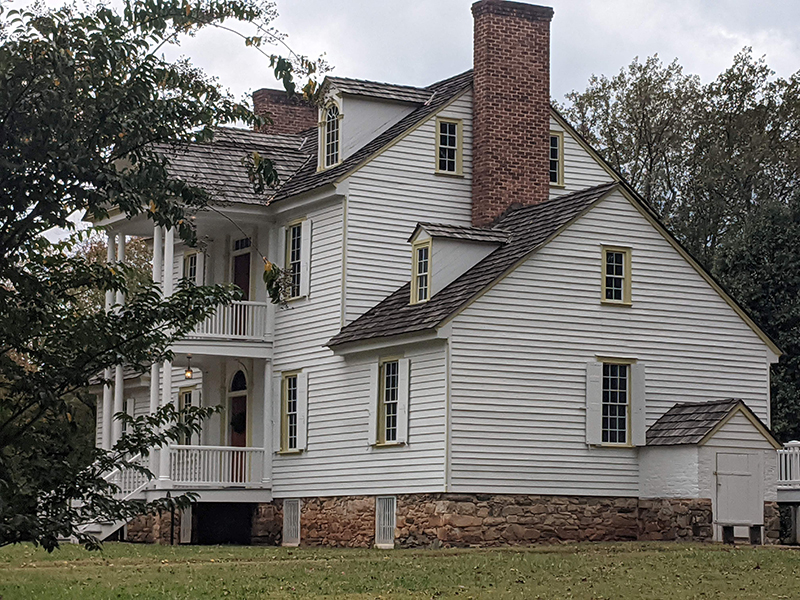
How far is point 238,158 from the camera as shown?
30.6 meters

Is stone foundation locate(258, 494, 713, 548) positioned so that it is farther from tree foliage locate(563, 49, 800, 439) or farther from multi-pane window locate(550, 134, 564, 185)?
tree foliage locate(563, 49, 800, 439)

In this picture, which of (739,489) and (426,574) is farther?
(739,489)

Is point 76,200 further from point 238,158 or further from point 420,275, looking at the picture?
point 238,158

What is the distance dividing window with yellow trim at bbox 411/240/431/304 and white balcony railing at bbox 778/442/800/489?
348 inches

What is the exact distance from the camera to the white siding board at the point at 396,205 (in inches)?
1094

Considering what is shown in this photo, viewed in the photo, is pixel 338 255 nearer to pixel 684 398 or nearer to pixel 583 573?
pixel 684 398

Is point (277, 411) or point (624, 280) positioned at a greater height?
point (624, 280)

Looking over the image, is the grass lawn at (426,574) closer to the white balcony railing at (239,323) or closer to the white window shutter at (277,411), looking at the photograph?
the white window shutter at (277,411)

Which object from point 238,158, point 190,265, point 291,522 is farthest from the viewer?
point 190,265

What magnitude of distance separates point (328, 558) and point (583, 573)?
508cm

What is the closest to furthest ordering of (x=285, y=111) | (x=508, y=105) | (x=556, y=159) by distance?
(x=508, y=105) → (x=556, y=159) → (x=285, y=111)

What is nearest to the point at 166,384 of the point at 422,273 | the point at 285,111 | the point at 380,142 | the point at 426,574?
the point at 422,273

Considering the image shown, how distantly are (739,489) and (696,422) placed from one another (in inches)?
53.9

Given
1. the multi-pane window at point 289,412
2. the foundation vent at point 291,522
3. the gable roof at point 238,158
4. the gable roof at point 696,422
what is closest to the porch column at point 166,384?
the gable roof at point 238,158
